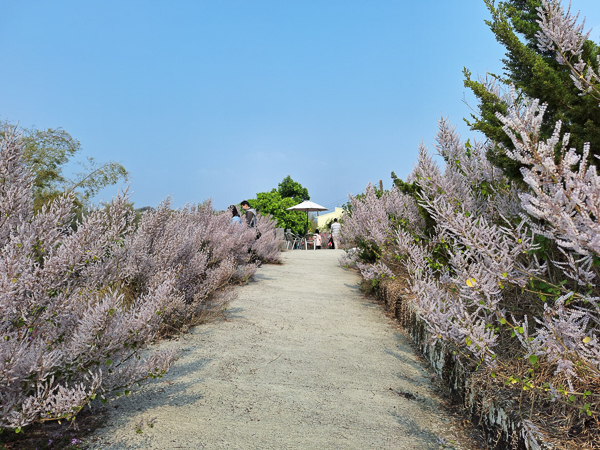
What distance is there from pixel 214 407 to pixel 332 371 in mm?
1118

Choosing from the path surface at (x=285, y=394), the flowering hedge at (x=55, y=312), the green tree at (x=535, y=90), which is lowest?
the path surface at (x=285, y=394)

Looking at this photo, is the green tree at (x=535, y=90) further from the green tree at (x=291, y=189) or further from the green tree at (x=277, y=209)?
the green tree at (x=291, y=189)

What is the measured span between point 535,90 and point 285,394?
8.61 ft

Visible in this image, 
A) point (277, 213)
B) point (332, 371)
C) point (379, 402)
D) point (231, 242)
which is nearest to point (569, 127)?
point (379, 402)

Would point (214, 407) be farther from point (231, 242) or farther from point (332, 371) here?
point (231, 242)

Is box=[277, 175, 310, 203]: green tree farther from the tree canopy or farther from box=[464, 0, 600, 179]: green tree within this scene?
box=[464, 0, 600, 179]: green tree

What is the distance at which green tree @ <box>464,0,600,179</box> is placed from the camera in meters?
2.40

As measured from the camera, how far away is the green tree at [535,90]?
2402mm

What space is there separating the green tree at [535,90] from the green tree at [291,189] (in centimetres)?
4183

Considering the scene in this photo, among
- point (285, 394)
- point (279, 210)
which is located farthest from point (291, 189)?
point (285, 394)

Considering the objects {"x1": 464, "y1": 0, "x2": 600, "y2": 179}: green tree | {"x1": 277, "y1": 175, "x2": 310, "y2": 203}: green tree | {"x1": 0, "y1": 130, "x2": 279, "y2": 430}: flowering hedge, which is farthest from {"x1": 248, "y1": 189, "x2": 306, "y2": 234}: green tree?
{"x1": 0, "y1": 130, "x2": 279, "y2": 430}: flowering hedge

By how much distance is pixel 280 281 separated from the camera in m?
7.87

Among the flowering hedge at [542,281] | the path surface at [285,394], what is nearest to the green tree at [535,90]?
the flowering hedge at [542,281]

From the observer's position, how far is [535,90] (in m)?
2.54
